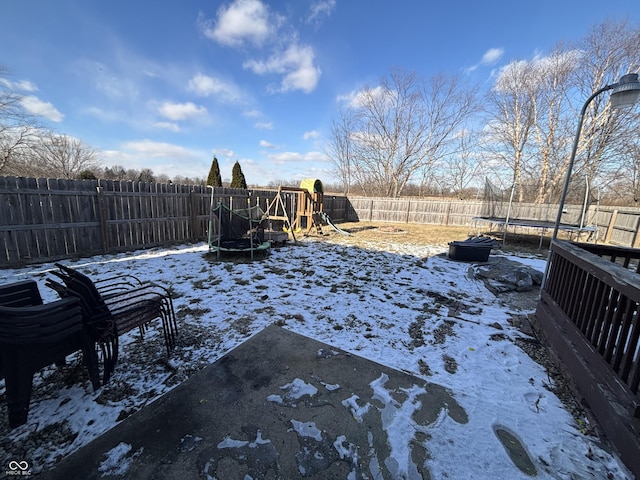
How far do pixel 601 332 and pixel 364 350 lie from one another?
2.01m

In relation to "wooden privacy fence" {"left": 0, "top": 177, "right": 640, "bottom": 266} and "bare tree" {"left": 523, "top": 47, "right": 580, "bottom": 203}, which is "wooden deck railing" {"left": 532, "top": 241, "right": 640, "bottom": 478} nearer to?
"wooden privacy fence" {"left": 0, "top": 177, "right": 640, "bottom": 266}

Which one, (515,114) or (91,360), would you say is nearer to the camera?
(91,360)

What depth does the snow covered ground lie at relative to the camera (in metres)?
1.57

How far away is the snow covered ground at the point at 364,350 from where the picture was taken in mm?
1570

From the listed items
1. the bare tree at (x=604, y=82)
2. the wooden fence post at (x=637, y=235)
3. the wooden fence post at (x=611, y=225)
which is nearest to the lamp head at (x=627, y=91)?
the wooden fence post at (x=637, y=235)

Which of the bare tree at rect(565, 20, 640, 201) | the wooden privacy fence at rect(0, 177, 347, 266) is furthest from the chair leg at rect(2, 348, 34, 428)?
the bare tree at rect(565, 20, 640, 201)

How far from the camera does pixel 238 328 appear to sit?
9.90 feet

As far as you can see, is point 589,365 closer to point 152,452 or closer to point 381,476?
point 381,476

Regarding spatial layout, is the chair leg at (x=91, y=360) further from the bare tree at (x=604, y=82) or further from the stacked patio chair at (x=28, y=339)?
the bare tree at (x=604, y=82)

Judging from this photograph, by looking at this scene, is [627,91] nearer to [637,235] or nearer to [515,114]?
[637,235]

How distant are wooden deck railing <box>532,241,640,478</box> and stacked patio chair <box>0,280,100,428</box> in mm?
3519

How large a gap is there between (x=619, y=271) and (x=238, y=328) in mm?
3522

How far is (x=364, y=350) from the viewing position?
2.68m

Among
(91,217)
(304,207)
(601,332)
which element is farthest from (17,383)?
(304,207)
